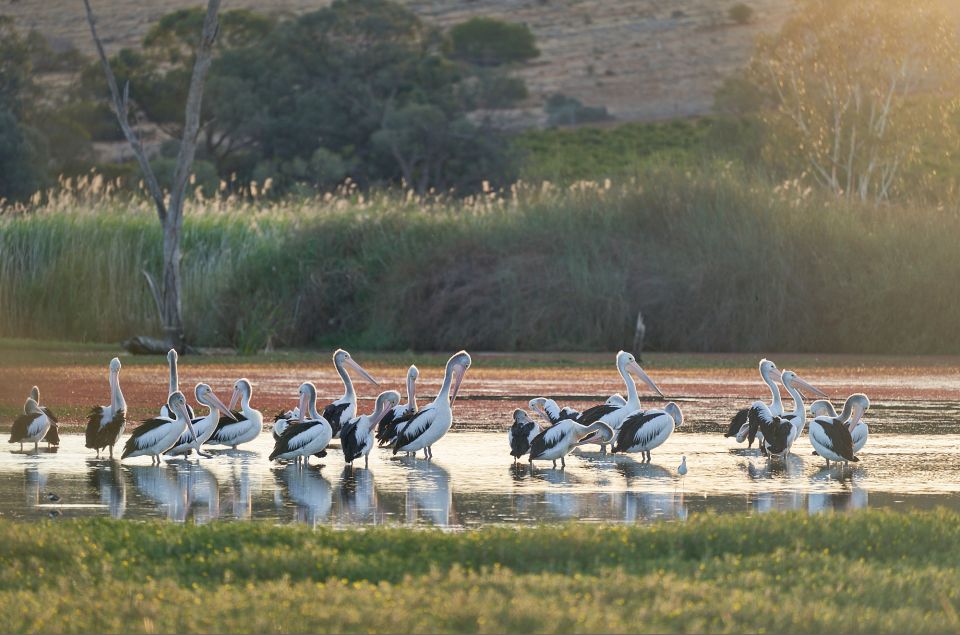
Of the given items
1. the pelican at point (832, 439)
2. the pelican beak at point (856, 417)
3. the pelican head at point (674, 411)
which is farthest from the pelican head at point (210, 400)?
the pelican beak at point (856, 417)

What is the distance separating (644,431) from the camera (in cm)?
1470

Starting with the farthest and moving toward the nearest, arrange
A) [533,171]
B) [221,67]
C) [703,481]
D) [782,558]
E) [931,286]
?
[221,67] → [533,171] → [931,286] → [703,481] → [782,558]

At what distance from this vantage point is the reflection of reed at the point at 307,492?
11.2 meters

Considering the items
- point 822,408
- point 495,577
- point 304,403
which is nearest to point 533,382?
point 304,403

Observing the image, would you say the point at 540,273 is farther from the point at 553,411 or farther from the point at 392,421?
the point at 392,421

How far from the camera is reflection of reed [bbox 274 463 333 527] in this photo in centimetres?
1124

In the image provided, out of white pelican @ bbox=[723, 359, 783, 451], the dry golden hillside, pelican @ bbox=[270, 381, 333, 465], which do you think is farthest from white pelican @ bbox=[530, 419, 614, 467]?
the dry golden hillside

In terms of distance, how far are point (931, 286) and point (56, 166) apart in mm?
48928

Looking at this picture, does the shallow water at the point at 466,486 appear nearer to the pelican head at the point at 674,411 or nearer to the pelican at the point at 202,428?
the pelican at the point at 202,428

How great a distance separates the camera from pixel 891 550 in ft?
30.9

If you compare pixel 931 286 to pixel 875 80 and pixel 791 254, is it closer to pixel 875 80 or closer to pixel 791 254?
pixel 791 254

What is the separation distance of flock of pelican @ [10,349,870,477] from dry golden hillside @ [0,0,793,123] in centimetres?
9385

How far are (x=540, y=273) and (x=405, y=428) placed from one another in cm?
2036

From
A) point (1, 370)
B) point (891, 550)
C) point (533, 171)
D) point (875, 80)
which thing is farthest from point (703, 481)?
point (533, 171)
